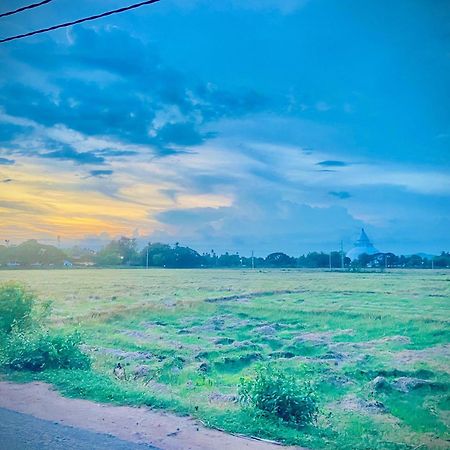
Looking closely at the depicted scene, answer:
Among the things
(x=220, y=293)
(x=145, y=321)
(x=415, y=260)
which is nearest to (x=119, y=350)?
(x=145, y=321)

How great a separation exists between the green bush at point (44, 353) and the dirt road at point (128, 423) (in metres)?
0.94

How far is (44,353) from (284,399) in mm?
3241

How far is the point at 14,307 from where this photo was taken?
24.6ft

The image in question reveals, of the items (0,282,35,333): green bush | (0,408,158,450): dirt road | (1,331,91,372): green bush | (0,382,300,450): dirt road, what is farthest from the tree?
(0,408,158,450): dirt road

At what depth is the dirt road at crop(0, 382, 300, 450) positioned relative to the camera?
388 centimetres

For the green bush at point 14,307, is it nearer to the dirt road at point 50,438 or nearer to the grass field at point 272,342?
the grass field at point 272,342

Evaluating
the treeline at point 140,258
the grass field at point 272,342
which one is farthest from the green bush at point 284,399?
the treeline at point 140,258

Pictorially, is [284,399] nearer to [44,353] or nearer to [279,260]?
[44,353]

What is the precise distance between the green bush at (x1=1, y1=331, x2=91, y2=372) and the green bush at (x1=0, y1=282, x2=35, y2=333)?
3.70 feet

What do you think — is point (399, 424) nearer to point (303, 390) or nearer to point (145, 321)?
point (303, 390)

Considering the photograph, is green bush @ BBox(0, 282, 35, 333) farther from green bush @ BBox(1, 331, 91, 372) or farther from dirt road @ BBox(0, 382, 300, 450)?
dirt road @ BBox(0, 382, 300, 450)

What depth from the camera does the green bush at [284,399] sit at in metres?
4.52

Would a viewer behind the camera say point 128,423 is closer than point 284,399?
Yes

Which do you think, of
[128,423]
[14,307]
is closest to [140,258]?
[14,307]
